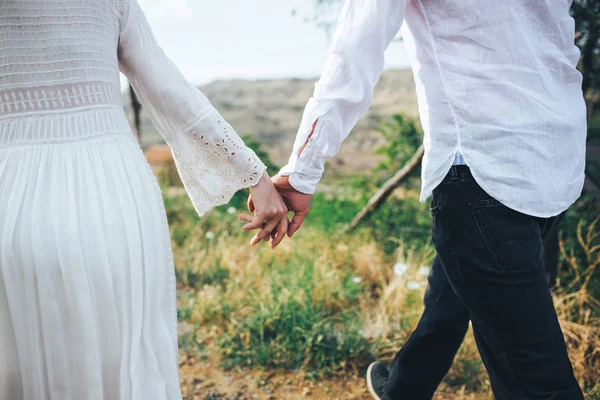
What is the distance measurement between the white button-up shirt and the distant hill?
7.66 meters

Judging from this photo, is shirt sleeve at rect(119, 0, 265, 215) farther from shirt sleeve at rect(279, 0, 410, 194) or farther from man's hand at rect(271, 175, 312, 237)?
shirt sleeve at rect(279, 0, 410, 194)

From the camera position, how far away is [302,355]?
2.49 meters

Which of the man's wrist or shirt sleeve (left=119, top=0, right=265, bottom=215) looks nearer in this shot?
shirt sleeve (left=119, top=0, right=265, bottom=215)

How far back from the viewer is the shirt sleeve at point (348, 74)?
1.34m

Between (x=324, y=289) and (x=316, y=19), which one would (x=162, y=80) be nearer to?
(x=324, y=289)

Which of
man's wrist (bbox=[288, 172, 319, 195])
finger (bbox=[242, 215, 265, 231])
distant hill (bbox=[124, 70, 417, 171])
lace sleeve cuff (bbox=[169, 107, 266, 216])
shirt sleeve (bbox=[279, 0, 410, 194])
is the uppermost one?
shirt sleeve (bbox=[279, 0, 410, 194])

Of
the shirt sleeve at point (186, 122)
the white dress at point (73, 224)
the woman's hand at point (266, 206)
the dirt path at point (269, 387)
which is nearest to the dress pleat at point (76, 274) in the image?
the white dress at point (73, 224)

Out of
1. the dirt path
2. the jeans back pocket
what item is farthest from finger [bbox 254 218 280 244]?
the dirt path

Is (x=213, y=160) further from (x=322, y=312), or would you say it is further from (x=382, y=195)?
(x=382, y=195)

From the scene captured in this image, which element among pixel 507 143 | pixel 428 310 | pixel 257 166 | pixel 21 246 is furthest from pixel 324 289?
pixel 21 246

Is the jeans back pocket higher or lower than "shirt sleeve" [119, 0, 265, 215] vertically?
lower

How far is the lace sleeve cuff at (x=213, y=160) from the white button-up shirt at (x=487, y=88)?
0.66ft

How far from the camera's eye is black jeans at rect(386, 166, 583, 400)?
4.06 feet

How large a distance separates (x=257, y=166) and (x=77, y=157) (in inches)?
19.6
